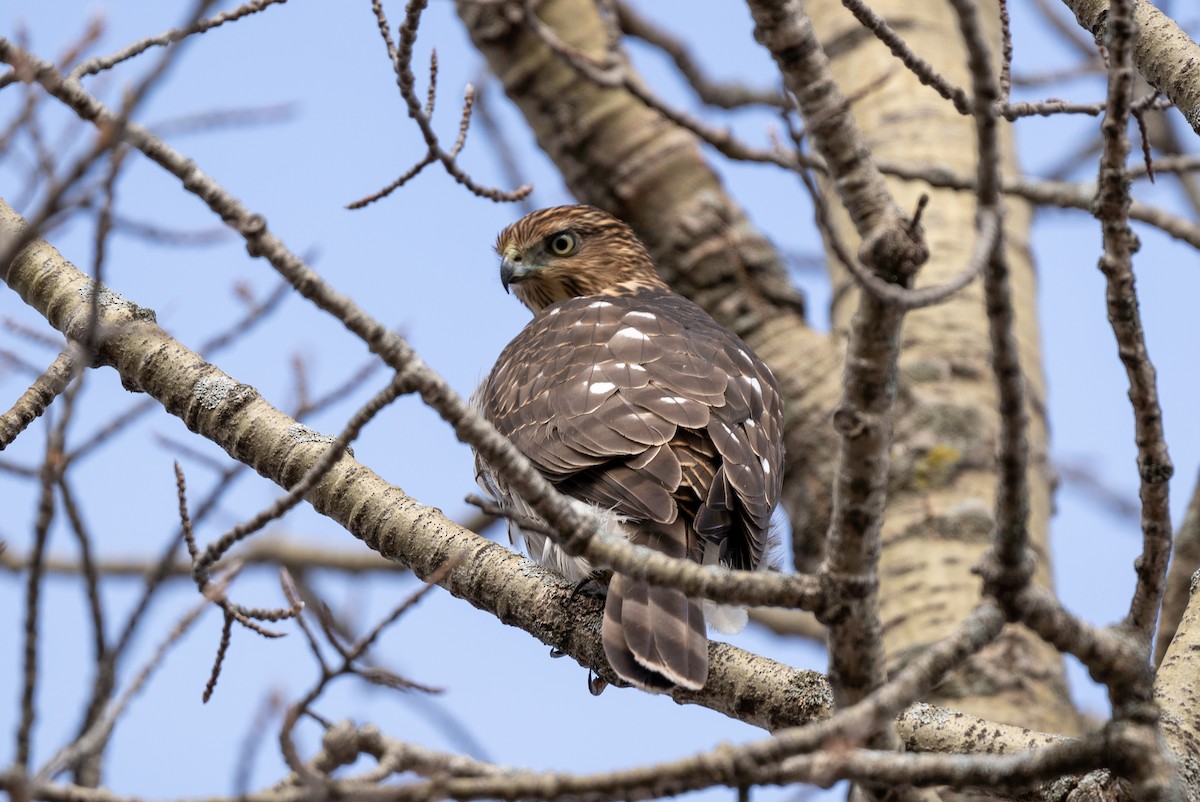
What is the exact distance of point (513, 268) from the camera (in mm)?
6977

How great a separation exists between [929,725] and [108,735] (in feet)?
6.42

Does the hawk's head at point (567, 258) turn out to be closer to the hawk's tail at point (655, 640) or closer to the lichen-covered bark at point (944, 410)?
the lichen-covered bark at point (944, 410)

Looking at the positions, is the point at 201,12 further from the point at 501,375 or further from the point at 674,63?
the point at 674,63

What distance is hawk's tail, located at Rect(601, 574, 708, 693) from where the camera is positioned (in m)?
3.52

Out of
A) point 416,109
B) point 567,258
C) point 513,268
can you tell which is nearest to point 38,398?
point 416,109

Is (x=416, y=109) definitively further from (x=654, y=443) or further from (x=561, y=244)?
(x=561, y=244)

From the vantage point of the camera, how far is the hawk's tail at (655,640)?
3.52 metres

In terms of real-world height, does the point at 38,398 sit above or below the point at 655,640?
above

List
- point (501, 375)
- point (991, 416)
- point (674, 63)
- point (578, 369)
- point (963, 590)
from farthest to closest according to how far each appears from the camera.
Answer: point (674, 63), point (991, 416), point (963, 590), point (501, 375), point (578, 369)

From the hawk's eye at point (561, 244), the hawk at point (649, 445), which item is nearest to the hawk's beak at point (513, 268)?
the hawk's eye at point (561, 244)

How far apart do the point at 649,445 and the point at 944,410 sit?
273cm

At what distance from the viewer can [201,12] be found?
72.6 inches

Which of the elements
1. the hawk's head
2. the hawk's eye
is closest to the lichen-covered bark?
the hawk's head

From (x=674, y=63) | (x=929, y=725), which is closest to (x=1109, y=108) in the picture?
(x=929, y=725)
